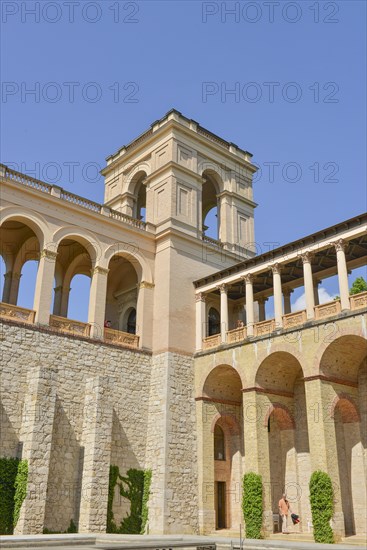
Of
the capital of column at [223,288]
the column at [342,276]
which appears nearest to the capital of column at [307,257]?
the column at [342,276]

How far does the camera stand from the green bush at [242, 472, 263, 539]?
2286 centimetres

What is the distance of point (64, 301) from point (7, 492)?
1300 cm

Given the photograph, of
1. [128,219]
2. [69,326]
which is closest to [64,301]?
[128,219]

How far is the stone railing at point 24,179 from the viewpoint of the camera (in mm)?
25281

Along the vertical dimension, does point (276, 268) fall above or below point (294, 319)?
above

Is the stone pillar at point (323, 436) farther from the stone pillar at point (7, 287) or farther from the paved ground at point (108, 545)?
the stone pillar at point (7, 287)

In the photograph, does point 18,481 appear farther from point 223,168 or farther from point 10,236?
point 223,168

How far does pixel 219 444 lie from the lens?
95.3 ft

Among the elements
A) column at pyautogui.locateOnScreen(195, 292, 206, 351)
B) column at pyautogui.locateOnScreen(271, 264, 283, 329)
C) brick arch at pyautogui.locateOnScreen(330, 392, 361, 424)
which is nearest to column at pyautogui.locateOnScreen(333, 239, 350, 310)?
column at pyautogui.locateOnScreen(271, 264, 283, 329)

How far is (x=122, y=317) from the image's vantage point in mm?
32281

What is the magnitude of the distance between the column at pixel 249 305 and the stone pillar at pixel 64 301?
1100 centimetres

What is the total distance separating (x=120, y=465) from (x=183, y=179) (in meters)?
16.8

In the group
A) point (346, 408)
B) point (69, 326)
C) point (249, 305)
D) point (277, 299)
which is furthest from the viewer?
point (249, 305)

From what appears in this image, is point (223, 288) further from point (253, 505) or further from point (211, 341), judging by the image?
point (253, 505)
